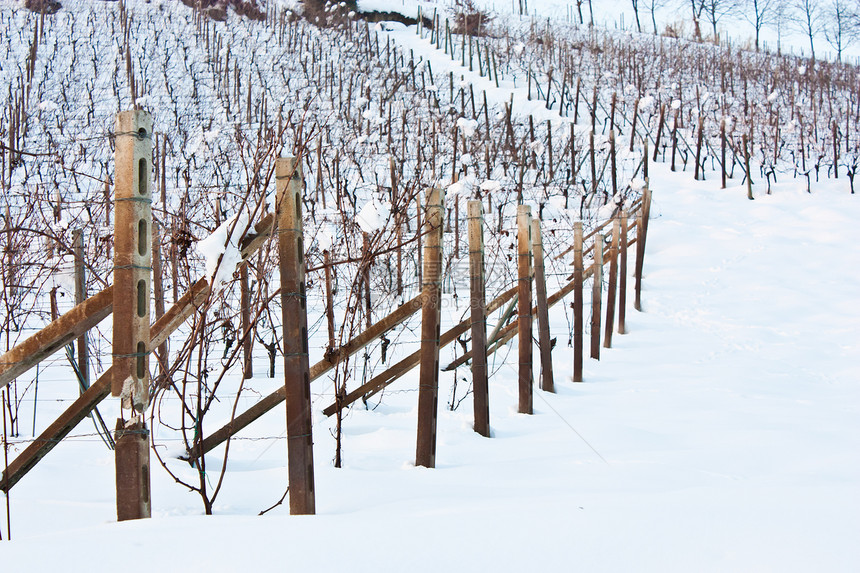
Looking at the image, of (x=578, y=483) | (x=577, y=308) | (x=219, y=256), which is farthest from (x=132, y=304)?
(x=577, y=308)

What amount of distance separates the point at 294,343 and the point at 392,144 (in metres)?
13.0

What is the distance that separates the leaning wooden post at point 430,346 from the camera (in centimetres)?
331

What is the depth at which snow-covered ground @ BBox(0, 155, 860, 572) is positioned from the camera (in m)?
1.58

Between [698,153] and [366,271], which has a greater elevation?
[698,153]

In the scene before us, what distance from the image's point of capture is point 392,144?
14.9 meters

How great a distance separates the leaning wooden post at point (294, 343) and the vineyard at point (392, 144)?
136 cm

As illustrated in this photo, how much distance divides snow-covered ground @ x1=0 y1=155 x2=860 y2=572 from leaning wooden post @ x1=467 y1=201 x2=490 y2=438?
231 millimetres

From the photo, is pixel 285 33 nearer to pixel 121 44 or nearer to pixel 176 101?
pixel 121 44

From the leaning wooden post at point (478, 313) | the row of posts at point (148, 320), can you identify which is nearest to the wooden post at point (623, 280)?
the leaning wooden post at point (478, 313)

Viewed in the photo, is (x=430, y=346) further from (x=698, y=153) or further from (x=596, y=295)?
(x=698, y=153)

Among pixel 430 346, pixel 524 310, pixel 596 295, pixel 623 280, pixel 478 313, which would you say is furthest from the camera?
pixel 623 280

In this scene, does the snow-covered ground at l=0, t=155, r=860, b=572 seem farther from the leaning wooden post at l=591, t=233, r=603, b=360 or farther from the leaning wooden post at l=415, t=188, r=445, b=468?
the leaning wooden post at l=591, t=233, r=603, b=360

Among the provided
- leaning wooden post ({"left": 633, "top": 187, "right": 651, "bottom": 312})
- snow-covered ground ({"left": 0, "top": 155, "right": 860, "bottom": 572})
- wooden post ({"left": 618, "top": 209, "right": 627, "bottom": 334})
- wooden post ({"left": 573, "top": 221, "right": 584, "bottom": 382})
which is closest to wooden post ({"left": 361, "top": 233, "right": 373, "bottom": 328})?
snow-covered ground ({"left": 0, "top": 155, "right": 860, "bottom": 572})

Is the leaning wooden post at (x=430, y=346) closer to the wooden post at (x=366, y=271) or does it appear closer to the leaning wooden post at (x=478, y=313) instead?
the wooden post at (x=366, y=271)
